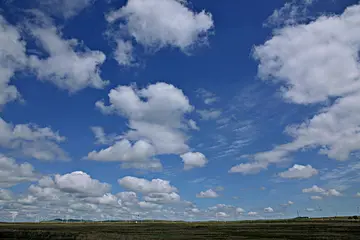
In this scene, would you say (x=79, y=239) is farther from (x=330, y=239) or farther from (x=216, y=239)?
(x=330, y=239)

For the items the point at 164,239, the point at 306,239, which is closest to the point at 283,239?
the point at 306,239

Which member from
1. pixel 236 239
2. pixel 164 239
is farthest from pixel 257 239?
pixel 164 239

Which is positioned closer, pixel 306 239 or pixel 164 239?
pixel 306 239

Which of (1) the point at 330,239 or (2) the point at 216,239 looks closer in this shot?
(1) the point at 330,239

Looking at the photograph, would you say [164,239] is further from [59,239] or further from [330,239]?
[330,239]

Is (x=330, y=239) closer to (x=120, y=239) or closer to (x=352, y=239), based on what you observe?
(x=352, y=239)

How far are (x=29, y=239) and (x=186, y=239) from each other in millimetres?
40553

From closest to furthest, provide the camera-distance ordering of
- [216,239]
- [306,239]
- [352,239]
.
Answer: [352,239] < [306,239] < [216,239]

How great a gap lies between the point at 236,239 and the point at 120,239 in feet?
93.4

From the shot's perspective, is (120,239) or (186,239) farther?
(186,239)

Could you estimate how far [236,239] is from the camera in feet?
279

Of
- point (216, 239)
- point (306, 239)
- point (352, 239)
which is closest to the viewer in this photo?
point (352, 239)

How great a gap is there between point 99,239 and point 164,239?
16.3 metres

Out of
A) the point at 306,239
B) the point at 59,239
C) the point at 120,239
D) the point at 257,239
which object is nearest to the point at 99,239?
the point at 120,239
